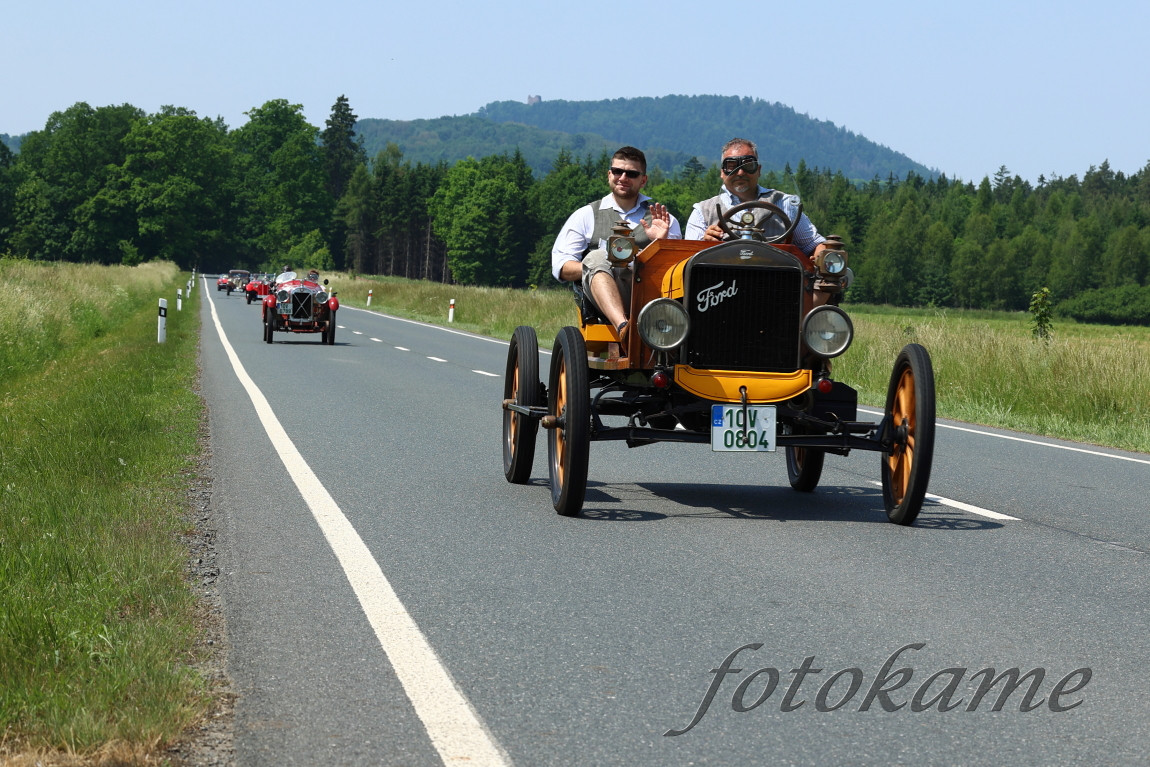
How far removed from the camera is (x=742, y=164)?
7.88 m

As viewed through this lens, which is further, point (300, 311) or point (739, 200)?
point (300, 311)

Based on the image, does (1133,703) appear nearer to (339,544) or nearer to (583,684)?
(583,684)

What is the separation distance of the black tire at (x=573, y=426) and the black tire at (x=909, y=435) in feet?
5.67

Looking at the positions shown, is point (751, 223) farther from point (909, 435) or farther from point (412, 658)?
point (412, 658)

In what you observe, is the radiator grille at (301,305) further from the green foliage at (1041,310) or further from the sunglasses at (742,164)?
the sunglasses at (742,164)

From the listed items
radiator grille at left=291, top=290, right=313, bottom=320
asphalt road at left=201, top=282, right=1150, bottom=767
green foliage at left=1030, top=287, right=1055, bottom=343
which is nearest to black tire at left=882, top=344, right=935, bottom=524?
asphalt road at left=201, top=282, right=1150, bottom=767

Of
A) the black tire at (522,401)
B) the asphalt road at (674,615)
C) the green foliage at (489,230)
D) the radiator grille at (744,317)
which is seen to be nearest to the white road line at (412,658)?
the asphalt road at (674,615)

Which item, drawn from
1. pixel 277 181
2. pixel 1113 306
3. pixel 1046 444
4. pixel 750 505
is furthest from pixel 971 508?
pixel 1113 306

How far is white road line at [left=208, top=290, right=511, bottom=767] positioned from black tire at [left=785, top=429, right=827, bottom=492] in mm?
3078

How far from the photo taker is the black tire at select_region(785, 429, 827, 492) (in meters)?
8.53

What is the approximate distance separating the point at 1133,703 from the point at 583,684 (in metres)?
1.69

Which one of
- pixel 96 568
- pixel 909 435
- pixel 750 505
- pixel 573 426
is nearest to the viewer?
pixel 96 568

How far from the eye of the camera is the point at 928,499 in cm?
845

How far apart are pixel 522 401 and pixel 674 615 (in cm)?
333
